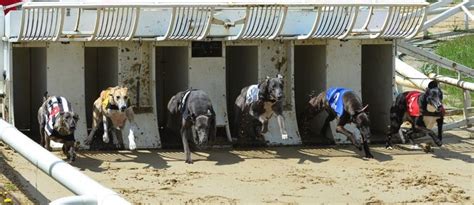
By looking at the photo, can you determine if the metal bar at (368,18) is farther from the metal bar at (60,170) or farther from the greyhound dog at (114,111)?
the metal bar at (60,170)

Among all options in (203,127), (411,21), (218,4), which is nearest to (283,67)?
(218,4)

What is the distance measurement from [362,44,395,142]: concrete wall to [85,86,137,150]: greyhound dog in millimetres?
2872

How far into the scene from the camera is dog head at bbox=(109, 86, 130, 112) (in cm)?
995

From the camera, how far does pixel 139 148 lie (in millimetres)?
10664

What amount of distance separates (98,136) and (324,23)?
8.55 feet

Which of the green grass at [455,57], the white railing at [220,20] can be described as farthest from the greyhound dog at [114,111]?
the green grass at [455,57]

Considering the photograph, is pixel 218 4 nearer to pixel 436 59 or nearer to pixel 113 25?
pixel 113 25

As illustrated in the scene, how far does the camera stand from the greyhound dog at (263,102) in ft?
34.0

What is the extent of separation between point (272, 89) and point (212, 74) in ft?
3.06

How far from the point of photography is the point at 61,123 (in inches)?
373

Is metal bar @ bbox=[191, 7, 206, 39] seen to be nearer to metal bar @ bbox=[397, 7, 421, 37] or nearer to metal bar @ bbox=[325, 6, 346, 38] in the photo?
metal bar @ bbox=[325, 6, 346, 38]

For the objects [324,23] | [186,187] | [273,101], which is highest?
[324,23]

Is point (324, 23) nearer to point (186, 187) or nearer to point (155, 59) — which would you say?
point (155, 59)

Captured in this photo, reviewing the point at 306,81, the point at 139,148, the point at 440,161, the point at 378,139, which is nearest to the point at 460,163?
the point at 440,161
